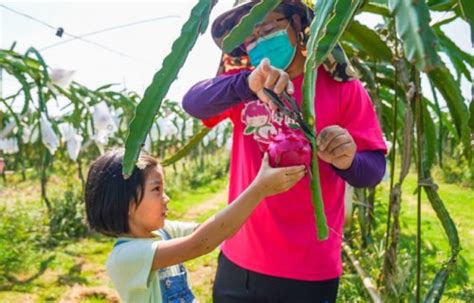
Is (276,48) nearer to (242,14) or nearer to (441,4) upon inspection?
(242,14)

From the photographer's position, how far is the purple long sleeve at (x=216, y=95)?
0.68 meters

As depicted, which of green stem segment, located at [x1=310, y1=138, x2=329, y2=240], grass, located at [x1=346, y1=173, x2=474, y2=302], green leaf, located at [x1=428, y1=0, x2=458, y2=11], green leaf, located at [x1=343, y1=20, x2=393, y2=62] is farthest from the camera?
grass, located at [x1=346, y1=173, x2=474, y2=302]

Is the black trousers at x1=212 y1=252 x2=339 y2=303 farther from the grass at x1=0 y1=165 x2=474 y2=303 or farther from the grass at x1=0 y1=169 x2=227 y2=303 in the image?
the grass at x1=0 y1=169 x2=227 y2=303

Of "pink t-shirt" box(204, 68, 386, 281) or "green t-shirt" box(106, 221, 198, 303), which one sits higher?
"pink t-shirt" box(204, 68, 386, 281)

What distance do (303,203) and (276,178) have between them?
0.56 ft

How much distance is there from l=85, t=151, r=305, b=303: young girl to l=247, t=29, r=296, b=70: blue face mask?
234 mm

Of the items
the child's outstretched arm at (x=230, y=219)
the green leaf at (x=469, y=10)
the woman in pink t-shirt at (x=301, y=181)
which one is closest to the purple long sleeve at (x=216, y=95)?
the woman in pink t-shirt at (x=301, y=181)

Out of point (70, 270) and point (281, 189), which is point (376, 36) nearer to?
point (281, 189)

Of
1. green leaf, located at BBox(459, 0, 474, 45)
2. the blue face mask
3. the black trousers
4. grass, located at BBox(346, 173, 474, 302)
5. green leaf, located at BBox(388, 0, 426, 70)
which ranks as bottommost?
grass, located at BBox(346, 173, 474, 302)

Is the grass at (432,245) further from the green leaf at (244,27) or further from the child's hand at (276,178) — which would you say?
the green leaf at (244,27)

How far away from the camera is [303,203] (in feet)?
2.47

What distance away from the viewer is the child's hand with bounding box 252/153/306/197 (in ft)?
1.94

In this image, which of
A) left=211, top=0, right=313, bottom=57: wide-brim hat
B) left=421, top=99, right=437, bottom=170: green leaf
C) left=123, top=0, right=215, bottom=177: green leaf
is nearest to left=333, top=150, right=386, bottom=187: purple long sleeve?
left=211, top=0, right=313, bottom=57: wide-brim hat

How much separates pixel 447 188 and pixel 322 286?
510 cm
